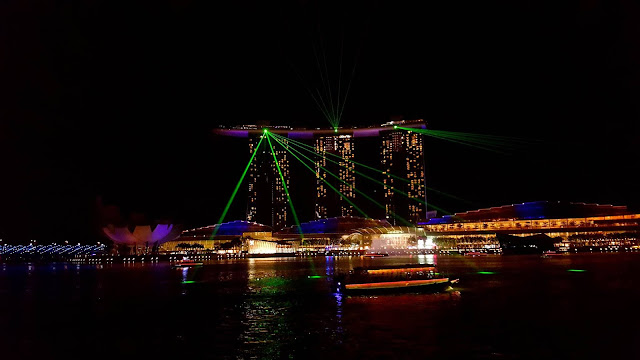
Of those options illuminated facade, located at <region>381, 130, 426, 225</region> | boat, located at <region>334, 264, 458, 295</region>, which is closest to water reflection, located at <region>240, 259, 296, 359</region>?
boat, located at <region>334, 264, 458, 295</region>

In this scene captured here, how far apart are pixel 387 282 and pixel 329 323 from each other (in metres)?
11.6

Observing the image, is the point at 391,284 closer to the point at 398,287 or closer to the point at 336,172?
the point at 398,287

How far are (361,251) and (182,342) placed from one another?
93.9 m

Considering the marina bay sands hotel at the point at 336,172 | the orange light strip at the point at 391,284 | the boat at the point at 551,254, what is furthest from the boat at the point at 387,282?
the marina bay sands hotel at the point at 336,172

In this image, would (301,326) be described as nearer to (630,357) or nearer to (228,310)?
(228,310)

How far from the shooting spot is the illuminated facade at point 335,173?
509 feet

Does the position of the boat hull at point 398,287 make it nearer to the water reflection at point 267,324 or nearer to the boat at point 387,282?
the boat at point 387,282

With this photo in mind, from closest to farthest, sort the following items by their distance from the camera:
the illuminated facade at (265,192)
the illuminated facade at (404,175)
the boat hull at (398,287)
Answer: the boat hull at (398,287) < the illuminated facade at (404,175) < the illuminated facade at (265,192)

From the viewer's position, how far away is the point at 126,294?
3616 cm

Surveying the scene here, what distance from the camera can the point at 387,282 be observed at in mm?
33281

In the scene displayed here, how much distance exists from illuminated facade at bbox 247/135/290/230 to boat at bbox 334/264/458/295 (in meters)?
116

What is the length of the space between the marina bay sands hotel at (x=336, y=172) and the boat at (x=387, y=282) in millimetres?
109723

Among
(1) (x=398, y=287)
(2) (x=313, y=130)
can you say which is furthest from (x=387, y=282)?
(2) (x=313, y=130)

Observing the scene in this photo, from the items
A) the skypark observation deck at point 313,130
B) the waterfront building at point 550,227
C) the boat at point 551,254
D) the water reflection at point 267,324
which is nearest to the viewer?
the water reflection at point 267,324
